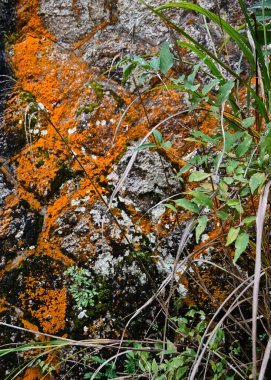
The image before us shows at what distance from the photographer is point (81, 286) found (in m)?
1.35

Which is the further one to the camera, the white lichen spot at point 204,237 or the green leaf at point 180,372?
the white lichen spot at point 204,237

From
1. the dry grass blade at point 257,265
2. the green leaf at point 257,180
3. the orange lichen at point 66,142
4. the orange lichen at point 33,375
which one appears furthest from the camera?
the orange lichen at point 66,142

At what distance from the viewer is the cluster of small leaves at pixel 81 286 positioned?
1.32 meters

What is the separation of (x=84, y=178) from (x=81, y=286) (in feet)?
1.37

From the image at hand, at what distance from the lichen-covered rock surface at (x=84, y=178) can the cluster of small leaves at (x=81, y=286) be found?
1 centimetres

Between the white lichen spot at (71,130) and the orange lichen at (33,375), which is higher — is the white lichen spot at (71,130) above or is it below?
above

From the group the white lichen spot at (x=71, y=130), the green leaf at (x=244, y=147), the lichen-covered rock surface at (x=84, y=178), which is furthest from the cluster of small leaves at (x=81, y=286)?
the green leaf at (x=244, y=147)

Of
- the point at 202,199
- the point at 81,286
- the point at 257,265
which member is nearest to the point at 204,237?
the point at 81,286

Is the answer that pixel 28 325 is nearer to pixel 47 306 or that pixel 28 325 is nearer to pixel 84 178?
pixel 47 306

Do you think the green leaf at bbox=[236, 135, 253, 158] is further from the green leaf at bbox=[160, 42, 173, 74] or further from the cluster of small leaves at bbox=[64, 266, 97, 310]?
the cluster of small leaves at bbox=[64, 266, 97, 310]

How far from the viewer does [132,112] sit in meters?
1.65

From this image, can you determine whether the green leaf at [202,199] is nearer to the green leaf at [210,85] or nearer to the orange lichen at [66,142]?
the green leaf at [210,85]

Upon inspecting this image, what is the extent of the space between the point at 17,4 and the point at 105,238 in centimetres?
140

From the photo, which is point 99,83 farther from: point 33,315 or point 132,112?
point 33,315
